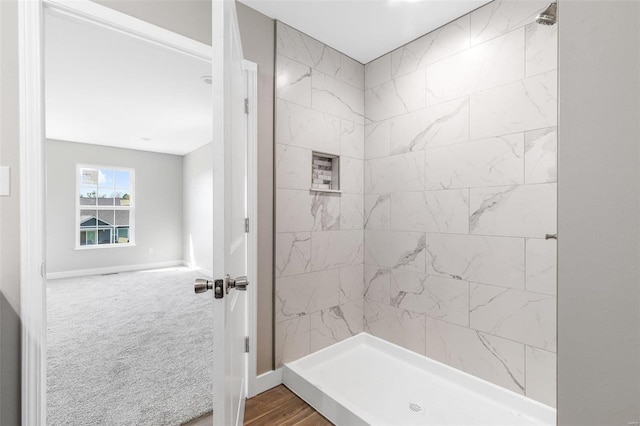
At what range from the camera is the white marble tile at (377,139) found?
8.17 ft

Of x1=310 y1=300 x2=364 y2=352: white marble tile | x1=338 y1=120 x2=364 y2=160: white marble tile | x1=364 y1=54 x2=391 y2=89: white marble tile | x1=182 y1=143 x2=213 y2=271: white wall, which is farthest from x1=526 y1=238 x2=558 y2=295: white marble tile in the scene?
x1=182 y1=143 x2=213 y2=271: white wall

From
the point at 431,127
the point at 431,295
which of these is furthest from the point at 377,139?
the point at 431,295

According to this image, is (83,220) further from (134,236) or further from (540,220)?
(540,220)

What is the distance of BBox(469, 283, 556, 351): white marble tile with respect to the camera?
1641mm

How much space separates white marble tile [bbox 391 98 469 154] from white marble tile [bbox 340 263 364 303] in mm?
1115

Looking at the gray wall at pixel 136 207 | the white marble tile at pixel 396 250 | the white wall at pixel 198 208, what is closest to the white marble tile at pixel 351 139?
the white marble tile at pixel 396 250

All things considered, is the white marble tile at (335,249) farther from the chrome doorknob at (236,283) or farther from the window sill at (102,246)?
the window sill at (102,246)

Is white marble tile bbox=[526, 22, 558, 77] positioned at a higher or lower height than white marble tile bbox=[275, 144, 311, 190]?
higher

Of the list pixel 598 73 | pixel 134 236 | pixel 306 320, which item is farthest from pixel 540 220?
pixel 134 236

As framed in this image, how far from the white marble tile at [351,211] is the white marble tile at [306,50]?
3.57 ft

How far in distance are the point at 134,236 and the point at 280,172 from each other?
5512 millimetres

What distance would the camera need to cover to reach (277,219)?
209 centimetres

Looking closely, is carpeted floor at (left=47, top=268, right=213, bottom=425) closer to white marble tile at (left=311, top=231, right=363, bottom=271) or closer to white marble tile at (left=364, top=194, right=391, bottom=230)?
white marble tile at (left=311, top=231, right=363, bottom=271)

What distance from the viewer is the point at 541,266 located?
1.67m
